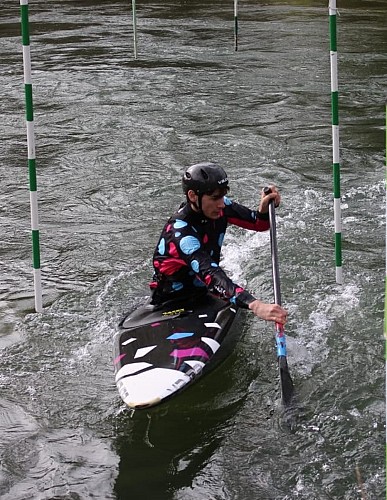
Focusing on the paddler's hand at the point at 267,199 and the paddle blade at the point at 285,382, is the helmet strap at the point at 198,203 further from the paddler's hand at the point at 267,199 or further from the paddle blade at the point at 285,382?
the paddle blade at the point at 285,382

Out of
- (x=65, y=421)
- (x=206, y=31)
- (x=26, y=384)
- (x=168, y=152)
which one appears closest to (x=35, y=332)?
(x=26, y=384)

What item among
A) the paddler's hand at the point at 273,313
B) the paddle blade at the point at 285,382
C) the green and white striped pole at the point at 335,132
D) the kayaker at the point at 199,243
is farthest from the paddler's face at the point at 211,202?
the green and white striped pole at the point at 335,132

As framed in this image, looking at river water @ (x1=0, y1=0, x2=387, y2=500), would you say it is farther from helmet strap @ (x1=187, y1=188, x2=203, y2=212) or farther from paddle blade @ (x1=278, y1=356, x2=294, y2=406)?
helmet strap @ (x1=187, y1=188, x2=203, y2=212)

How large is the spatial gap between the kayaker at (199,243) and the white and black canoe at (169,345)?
0.12 metres

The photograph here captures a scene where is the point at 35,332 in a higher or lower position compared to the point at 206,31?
lower

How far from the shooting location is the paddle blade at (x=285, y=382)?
14.9ft

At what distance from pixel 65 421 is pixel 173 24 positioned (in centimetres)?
1447

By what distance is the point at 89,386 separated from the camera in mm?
4938

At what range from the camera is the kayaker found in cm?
454

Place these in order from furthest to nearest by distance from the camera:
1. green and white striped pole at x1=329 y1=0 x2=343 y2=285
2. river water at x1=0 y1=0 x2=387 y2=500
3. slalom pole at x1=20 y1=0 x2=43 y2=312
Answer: green and white striped pole at x1=329 y1=0 x2=343 y2=285
slalom pole at x1=20 y1=0 x2=43 y2=312
river water at x1=0 y1=0 x2=387 y2=500

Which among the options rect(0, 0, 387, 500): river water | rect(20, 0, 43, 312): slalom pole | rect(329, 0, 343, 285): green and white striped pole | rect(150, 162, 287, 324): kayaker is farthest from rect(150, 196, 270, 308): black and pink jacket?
rect(20, 0, 43, 312): slalom pole

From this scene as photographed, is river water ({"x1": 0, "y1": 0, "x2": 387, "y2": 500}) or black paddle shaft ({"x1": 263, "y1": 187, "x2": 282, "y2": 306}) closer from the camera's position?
river water ({"x1": 0, "y1": 0, "x2": 387, "y2": 500})

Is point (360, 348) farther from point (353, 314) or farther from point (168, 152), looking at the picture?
point (168, 152)

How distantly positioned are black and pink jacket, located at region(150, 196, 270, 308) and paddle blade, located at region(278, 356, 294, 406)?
0.37 m
